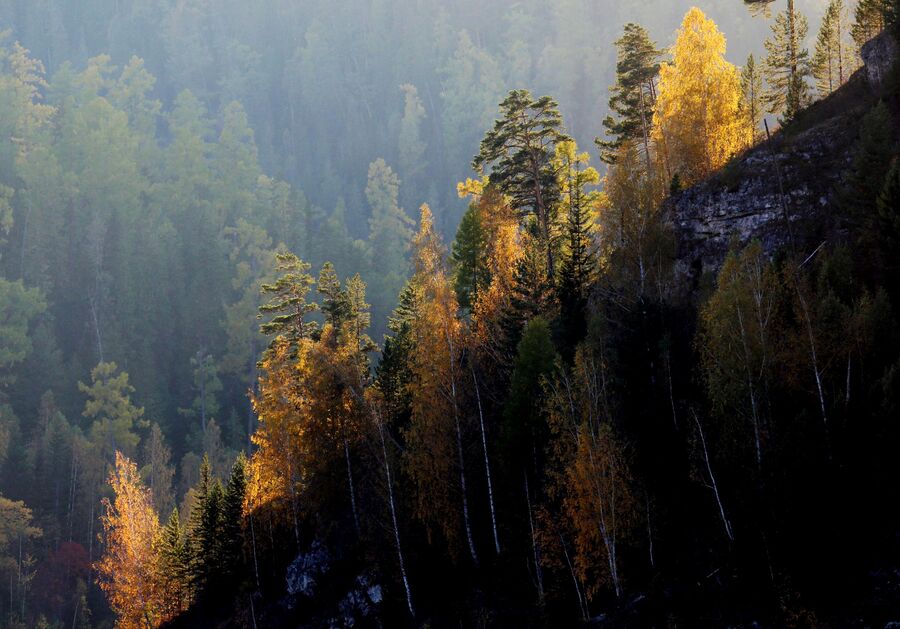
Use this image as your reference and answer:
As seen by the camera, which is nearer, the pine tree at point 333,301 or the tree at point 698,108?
the tree at point 698,108

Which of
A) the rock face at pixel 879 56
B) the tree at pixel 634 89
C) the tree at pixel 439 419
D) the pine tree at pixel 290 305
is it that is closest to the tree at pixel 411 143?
the tree at pixel 634 89

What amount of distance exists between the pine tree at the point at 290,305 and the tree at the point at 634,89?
62.9 feet

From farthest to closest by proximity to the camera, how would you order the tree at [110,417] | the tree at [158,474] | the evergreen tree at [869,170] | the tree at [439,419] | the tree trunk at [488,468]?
1. the tree at [110,417]
2. the tree at [158,474]
3. the tree at [439,419]
4. the tree trunk at [488,468]
5. the evergreen tree at [869,170]

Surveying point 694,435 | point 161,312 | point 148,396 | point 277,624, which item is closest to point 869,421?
point 694,435

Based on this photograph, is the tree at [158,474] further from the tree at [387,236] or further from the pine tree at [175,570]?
the tree at [387,236]

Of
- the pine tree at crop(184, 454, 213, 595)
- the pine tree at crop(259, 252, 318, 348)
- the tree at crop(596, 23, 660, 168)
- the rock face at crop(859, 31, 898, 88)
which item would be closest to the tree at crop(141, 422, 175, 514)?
the pine tree at crop(184, 454, 213, 595)

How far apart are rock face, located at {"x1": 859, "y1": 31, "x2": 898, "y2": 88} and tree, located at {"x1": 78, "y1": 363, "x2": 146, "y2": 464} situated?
221 ft

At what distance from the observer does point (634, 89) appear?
4594cm

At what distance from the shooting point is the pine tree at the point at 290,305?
131 feet

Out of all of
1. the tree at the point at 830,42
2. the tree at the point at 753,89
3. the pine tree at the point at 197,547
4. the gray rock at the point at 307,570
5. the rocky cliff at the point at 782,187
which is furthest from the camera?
the tree at the point at 753,89

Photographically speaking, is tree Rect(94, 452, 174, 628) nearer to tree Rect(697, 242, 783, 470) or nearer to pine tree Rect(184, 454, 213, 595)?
pine tree Rect(184, 454, 213, 595)

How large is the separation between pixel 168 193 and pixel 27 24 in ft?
298

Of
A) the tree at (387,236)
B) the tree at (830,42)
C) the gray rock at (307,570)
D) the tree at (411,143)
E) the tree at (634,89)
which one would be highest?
the tree at (411,143)

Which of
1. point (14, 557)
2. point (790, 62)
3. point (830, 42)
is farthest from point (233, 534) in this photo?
point (830, 42)
